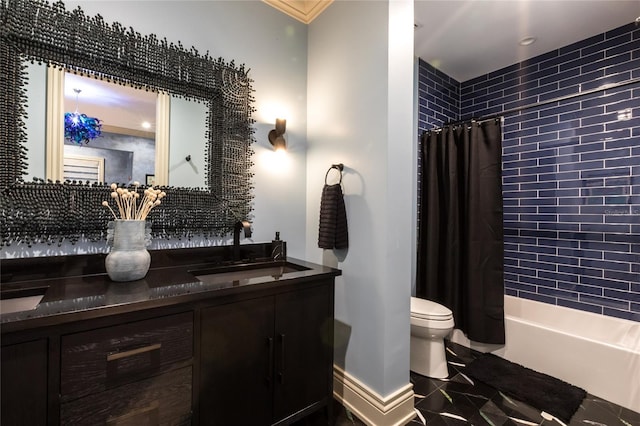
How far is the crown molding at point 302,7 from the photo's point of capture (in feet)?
6.28

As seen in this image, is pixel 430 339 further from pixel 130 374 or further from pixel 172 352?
pixel 130 374

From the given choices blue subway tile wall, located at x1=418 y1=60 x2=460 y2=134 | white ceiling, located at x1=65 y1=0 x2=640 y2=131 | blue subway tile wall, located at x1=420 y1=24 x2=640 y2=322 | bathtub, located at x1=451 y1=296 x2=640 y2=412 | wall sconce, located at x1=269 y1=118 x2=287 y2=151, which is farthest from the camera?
blue subway tile wall, located at x1=418 y1=60 x2=460 y2=134

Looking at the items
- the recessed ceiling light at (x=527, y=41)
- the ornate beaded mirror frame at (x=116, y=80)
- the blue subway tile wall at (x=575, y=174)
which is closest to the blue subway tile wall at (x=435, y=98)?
the blue subway tile wall at (x=575, y=174)

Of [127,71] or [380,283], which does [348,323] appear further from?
[127,71]

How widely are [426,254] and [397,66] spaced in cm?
172

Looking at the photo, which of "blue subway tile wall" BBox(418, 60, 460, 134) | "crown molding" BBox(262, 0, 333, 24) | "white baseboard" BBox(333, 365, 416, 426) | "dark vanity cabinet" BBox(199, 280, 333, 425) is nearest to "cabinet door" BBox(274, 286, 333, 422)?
"dark vanity cabinet" BBox(199, 280, 333, 425)

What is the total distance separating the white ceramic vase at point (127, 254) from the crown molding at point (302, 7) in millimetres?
1680

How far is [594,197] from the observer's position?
90.2 inches

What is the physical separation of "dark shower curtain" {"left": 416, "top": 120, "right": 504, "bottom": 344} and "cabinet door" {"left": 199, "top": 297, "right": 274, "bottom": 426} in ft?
5.94

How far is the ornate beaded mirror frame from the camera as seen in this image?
1176 millimetres

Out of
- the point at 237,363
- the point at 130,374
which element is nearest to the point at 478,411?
the point at 237,363

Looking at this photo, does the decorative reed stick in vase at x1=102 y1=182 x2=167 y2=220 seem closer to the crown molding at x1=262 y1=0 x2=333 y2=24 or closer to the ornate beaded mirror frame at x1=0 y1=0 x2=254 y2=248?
the ornate beaded mirror frame at x1=0 y1=0 x2=254 y2=248

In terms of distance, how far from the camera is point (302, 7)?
201 cm

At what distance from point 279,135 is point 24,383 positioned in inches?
62.1
